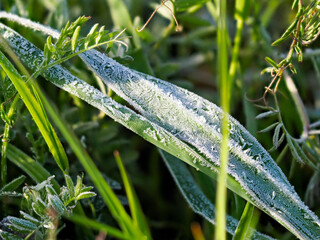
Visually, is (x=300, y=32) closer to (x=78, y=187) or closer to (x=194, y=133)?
(x=194, y=133)

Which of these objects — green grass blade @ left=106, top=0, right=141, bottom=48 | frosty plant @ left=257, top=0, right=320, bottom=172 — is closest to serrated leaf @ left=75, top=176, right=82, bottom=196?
frosty plant @ left=257, top=0, right=320, bottom=172

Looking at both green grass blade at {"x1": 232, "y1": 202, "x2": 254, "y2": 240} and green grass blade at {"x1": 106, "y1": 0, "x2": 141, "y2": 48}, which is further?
green grass blade at {"x1": 106, "y1": 0, "x2": 141, "y2": 48}

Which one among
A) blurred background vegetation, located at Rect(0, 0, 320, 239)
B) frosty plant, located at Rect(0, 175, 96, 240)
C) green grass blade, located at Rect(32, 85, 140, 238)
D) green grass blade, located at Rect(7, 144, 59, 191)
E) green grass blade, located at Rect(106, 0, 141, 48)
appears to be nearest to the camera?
green grass blade, located at Rect(32, 85, 140, 238)

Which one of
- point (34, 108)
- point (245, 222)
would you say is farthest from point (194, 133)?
point (34, 108)

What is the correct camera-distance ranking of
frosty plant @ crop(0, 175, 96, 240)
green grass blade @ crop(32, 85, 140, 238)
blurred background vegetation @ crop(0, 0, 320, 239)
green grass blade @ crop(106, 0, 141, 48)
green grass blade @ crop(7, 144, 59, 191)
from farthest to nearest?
green grass blade @ crop(106, 0, 141, 48) → blurred background vegetation @ crop(0, 0, 320, 239) → green grass blade @ crop(7, 144, 59, 191) → frosty plant @ crop(0, 175, 96, 240) → green grass blade @ crop(32, 85, 140, 238)

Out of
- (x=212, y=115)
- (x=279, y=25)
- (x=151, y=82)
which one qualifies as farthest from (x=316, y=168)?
(x=279, y=25)

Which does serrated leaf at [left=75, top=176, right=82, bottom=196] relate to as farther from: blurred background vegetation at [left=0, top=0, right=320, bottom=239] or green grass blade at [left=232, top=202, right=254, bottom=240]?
green grass blade at [left=232, top=202, right=254, bottom=240]

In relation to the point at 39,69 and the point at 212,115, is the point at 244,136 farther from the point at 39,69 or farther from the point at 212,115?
the point at 39,69
